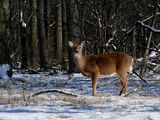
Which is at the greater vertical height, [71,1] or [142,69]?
[71,1]

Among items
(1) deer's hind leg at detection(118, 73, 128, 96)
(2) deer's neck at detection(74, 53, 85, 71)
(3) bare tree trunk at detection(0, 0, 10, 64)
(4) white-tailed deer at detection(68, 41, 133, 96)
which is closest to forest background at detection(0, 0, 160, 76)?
(3) bare tree trunk at detection(0, 0, 10, 64)

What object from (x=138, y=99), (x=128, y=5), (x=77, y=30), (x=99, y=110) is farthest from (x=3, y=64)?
(x=128, y=5)

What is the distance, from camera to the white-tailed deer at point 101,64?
43.9 feet

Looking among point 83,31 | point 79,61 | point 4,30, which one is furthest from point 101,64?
point 83,31

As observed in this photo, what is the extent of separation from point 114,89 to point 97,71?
145cm

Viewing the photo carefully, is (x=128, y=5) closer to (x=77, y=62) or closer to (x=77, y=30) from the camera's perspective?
(x=77, y=30)

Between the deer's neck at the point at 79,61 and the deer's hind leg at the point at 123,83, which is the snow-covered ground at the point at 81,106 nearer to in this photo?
the deer's hind leg at the point at 123,83

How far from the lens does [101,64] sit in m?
13.7

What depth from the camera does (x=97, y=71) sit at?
13.5 metres

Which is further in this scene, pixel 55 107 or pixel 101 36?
pixel 101 36

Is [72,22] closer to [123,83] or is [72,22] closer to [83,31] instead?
[83,31]

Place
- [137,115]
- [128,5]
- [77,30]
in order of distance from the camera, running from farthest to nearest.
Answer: [128,5]
[77,30]
[137,115]

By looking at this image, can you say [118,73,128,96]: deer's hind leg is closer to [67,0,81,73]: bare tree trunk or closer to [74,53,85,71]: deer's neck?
[74,53,85,71]: deer's neck

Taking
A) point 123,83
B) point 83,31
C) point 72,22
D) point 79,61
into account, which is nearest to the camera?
point 79,61
